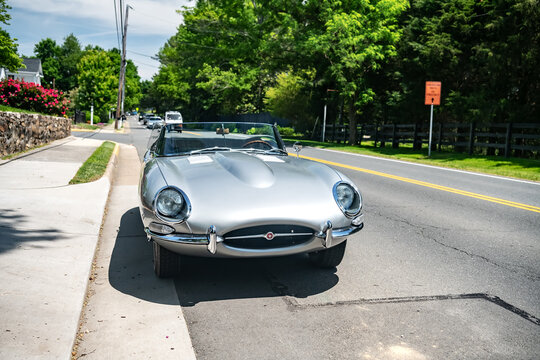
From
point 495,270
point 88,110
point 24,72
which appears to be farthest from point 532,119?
point 24,72

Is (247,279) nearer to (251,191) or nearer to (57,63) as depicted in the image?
(251,191)

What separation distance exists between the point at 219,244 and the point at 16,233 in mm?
2661

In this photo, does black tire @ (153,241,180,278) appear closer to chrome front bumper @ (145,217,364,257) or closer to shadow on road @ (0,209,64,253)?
chrome front bumper @ (145,217,364,257)

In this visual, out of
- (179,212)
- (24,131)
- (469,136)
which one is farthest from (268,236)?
(469,136)

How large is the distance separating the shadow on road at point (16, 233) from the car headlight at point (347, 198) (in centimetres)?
301

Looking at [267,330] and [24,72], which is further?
[24,72]

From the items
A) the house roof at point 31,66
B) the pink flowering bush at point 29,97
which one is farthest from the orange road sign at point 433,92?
the house roof at point 31,66

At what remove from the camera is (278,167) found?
447 centimetres

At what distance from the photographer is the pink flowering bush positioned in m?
19.5

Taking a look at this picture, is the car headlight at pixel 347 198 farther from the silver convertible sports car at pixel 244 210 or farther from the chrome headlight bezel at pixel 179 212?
the chrome headlight bezel at pixel 179 212

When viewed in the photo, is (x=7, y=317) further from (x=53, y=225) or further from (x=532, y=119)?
(x=532, y=119)

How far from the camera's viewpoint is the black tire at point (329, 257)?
14.3 feet

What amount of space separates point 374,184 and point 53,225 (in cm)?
709

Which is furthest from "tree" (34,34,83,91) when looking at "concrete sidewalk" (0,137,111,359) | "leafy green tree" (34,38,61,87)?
"concrete sidewalk" (0,137,111,359)
